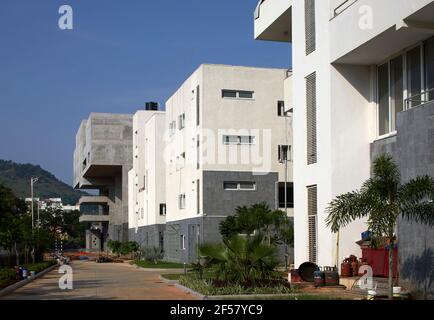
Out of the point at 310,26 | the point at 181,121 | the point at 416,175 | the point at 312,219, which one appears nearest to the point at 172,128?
the point at 181,121

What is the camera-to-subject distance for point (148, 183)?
62375 mm

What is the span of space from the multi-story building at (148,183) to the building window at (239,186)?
571 inches

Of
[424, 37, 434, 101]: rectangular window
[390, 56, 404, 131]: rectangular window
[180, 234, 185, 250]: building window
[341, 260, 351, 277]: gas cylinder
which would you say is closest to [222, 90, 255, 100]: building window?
[180, 234, 185, 250]: building window

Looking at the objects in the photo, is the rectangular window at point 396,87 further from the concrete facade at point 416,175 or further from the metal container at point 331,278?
the metal container at point 331,278

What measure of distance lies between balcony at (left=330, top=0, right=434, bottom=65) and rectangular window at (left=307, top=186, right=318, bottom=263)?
201 inches

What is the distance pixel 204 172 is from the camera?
43.2m

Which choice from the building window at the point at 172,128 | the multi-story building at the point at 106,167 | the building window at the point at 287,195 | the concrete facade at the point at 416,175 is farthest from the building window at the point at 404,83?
the multi-story building at the point at 106,167

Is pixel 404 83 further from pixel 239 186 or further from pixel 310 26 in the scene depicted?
pixel 239 186

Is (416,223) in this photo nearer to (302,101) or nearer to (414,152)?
(414,152)

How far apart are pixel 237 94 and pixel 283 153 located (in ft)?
15.9

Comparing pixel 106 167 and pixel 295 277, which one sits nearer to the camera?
pixel 295 277

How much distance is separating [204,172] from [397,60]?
885 inches

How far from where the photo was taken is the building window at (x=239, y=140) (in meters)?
43.5
